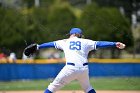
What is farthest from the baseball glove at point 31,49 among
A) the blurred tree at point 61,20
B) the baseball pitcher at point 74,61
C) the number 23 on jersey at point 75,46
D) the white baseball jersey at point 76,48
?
the blurred tree at point 61,20

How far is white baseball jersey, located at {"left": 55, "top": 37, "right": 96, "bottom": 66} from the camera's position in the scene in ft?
36.8

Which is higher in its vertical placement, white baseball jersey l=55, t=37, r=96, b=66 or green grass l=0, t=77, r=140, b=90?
white baseball jersey l=55, t=37, r=96, b=66

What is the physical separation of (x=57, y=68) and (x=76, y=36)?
1627cm

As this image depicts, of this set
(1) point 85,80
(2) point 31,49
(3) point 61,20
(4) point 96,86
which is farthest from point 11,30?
(1) point 85,80

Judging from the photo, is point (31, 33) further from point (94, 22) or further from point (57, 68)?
point (57, 68)

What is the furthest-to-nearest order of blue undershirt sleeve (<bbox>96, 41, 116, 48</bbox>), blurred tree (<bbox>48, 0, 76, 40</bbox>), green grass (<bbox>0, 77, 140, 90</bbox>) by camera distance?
blurred tree (<bbox>48, 0, 76, 40</bbox>) < green grass (<bbox>0, 77, 140, 90</bbox>) < blue undershirt sleeve (<bbox>96, 41, 116, 48</bbox>)

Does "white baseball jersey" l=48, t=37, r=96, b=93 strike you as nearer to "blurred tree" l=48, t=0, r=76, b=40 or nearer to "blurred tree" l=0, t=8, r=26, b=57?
"blurred tree" l=0, t=8, r=26, b=57

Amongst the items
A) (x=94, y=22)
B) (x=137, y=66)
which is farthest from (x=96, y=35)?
(x=137, y=66)

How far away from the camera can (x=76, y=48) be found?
11297 millimetres

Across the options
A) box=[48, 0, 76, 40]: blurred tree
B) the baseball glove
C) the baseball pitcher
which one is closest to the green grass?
the baseball glove

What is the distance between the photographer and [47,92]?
11258 mm

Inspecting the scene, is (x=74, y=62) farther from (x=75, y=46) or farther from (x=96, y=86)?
(x=96, y=86)

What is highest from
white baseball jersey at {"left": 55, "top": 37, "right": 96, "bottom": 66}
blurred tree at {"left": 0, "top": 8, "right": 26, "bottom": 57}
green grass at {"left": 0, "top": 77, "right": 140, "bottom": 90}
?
blurred tree at {"left": 0, "top": 8, "right": 26, "bottom": 57}

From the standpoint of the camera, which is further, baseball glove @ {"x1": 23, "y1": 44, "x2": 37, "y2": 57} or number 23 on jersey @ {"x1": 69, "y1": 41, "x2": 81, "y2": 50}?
baseball glove @ {"x1": 23, "y1": 44, "x2": 37, "y2": 57}
